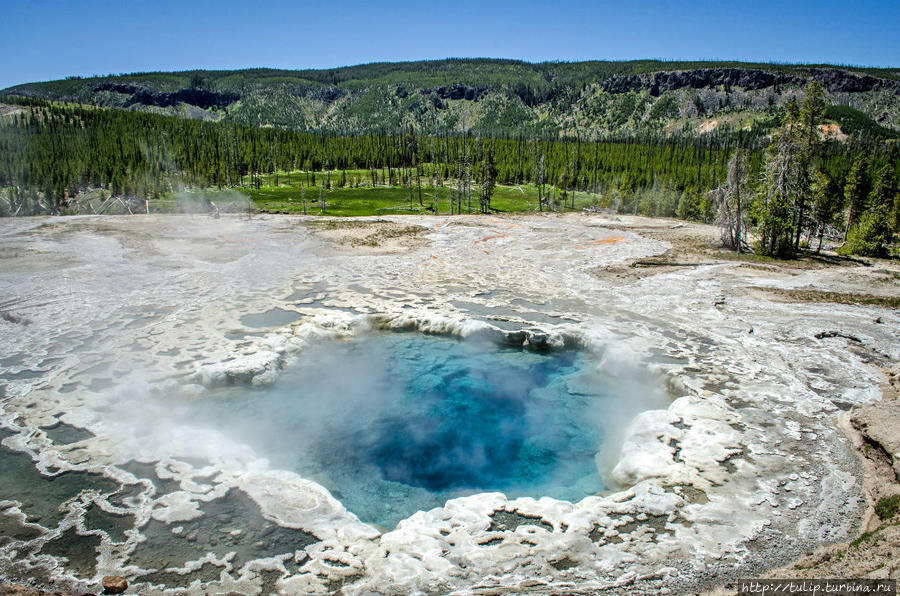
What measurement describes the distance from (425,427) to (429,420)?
39 centimetres

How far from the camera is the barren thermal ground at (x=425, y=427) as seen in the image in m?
7.64

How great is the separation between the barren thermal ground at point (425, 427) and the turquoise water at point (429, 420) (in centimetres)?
7

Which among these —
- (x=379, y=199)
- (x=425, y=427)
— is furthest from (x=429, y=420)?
(x=379, y=199)

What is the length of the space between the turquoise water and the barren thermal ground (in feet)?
0.23

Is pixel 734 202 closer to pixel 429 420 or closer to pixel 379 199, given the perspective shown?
pixel 429 420

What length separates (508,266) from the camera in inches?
1153

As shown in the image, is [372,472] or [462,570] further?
[372,472]

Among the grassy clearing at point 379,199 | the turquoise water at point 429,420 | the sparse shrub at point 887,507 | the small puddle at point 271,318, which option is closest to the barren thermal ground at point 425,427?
the turquoise water at point 429,420

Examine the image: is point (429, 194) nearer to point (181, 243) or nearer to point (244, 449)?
point (181, 243)

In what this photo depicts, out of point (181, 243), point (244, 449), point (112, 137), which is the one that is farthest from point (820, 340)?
point (112, 137)

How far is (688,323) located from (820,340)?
391 centimetres

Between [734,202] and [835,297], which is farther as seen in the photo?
[734,202]

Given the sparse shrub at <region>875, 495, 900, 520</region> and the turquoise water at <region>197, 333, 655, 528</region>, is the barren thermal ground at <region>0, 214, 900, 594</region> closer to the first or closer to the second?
the turquoise water at <region>197, 333, 655, 528</region>

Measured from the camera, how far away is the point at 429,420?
13.1m
